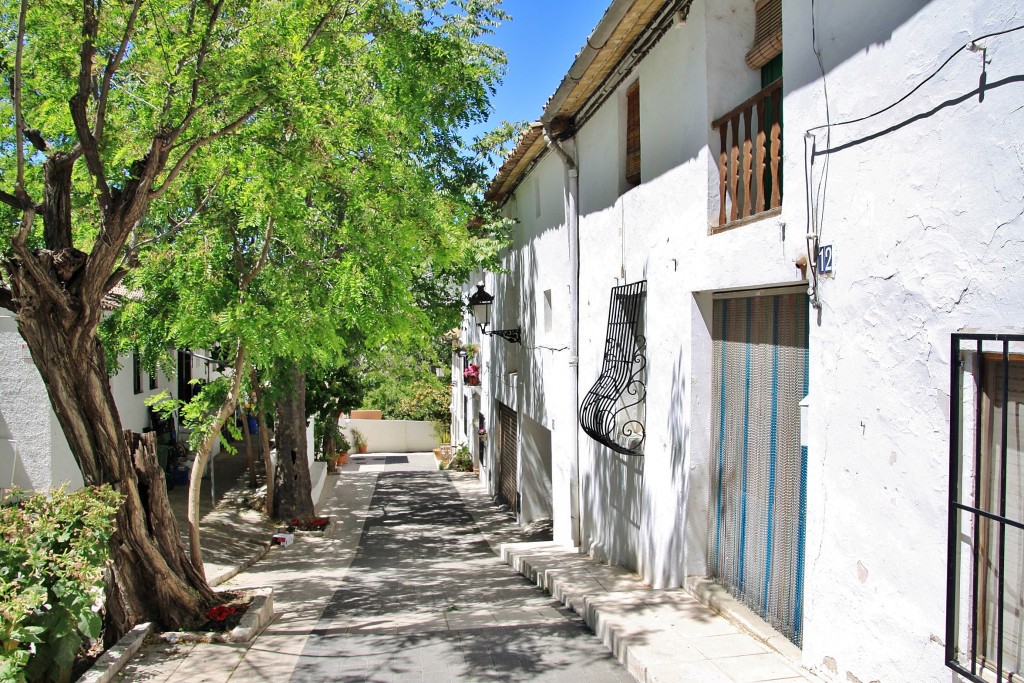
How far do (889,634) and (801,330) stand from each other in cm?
207

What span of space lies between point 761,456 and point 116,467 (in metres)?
5.21

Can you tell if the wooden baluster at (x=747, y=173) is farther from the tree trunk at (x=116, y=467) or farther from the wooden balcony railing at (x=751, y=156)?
the tree trunk at (x=116, y=467)

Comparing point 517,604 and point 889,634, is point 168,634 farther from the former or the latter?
point 889,634

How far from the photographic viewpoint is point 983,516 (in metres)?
3.60

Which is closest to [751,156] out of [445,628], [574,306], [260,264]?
[445,628]

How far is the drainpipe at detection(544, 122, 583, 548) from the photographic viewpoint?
36.5 feet

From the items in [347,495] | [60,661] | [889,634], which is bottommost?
[347,495]

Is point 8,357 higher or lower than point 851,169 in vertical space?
lower

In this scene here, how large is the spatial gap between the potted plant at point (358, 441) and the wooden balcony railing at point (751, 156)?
27.2 meters

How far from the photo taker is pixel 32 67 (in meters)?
7.98

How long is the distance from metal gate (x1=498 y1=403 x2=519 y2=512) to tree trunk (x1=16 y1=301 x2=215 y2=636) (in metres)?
9.87

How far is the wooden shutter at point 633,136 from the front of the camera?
8.98 m

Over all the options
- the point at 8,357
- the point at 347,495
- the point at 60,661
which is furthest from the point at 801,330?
the point at 347,495

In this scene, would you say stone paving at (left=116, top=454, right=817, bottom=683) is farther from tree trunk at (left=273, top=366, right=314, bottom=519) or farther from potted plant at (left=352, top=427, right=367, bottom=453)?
potted plant at (left=352, top=427, right=367, bottom=453)
